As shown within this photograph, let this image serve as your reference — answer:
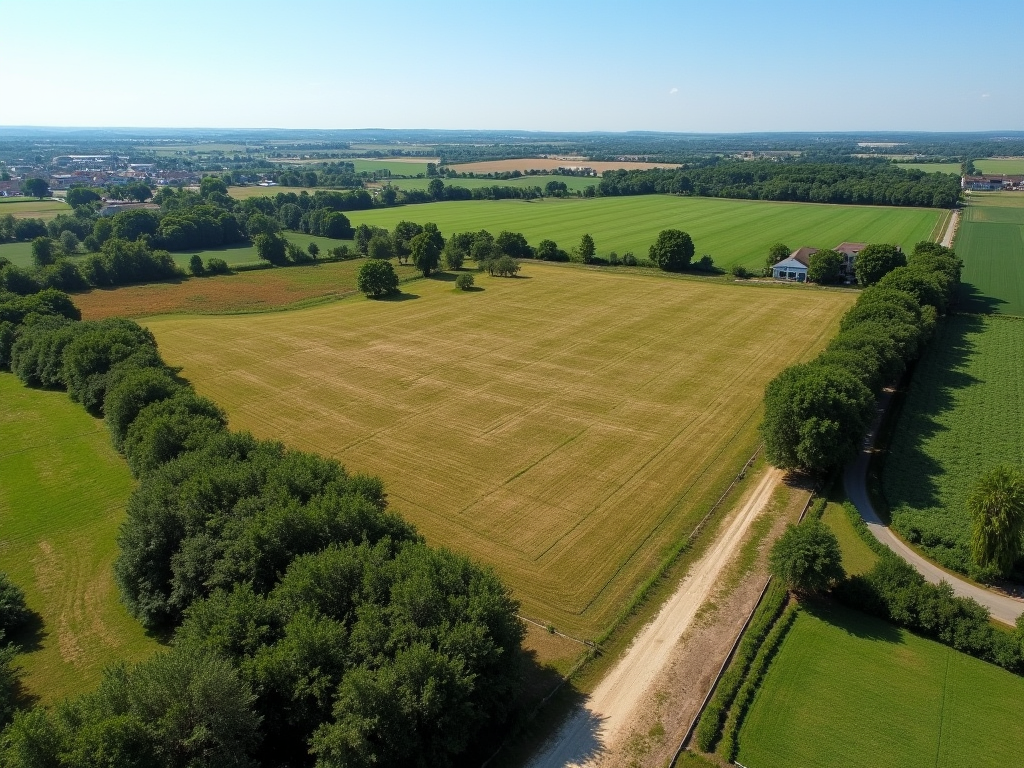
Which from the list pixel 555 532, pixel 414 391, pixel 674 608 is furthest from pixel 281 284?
pixel 674 608

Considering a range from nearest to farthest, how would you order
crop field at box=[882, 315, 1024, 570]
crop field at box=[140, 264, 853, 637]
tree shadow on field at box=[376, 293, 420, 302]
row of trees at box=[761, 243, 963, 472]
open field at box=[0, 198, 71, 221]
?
crop field at box=[882, 315, 1024, 570]
crop field at box=[140, 264, 853, 637]
row of trees at box=[761, 243, 963, 472]
tree shadow on field at box=[376, 293, 420, 302]
open field at box=[0, 198, 71, 221]

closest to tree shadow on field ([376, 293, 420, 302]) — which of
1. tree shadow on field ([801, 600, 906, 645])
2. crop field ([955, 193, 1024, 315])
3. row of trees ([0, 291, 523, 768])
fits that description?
row of trees ([0, 291, 523, 768])

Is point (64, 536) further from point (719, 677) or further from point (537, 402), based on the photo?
point (719, 677)

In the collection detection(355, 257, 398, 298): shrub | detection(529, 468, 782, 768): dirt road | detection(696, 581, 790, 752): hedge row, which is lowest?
detection(529, 468, 782, 768): dirt road

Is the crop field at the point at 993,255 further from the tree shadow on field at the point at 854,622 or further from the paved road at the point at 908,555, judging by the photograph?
the tree shadow on field at the point at 854,622

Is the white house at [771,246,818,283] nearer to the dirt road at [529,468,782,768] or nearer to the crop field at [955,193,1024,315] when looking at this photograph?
the crop field at [955,193,1024,315]

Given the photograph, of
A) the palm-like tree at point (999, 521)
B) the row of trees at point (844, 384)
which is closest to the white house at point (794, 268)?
the row of trees at point (844, 384)
